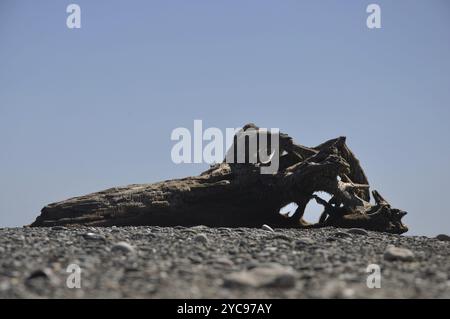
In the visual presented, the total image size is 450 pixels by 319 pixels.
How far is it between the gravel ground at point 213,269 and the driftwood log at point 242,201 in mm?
5253

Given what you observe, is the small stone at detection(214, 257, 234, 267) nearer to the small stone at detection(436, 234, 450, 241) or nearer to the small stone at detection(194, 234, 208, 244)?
the small stone at detection(194, 234, 208, 244)

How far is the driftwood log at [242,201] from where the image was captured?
16.1 meters

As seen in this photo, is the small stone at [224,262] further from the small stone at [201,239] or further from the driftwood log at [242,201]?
the driftwood log at [242,201]

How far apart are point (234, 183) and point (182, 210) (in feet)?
5.42

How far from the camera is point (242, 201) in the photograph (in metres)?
16.7

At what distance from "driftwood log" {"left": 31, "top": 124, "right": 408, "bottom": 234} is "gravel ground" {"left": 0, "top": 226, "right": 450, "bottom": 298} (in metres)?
5.25

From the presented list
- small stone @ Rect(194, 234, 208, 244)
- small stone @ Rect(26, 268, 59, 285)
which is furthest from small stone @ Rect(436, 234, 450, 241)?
small stone @ Rect(26, 268, 59, 285)

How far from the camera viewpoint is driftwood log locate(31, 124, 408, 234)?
52.9ft

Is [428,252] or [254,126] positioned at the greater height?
[254,126]

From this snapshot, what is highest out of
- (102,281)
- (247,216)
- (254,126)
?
(254,126)

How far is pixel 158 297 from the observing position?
20.2 feet
